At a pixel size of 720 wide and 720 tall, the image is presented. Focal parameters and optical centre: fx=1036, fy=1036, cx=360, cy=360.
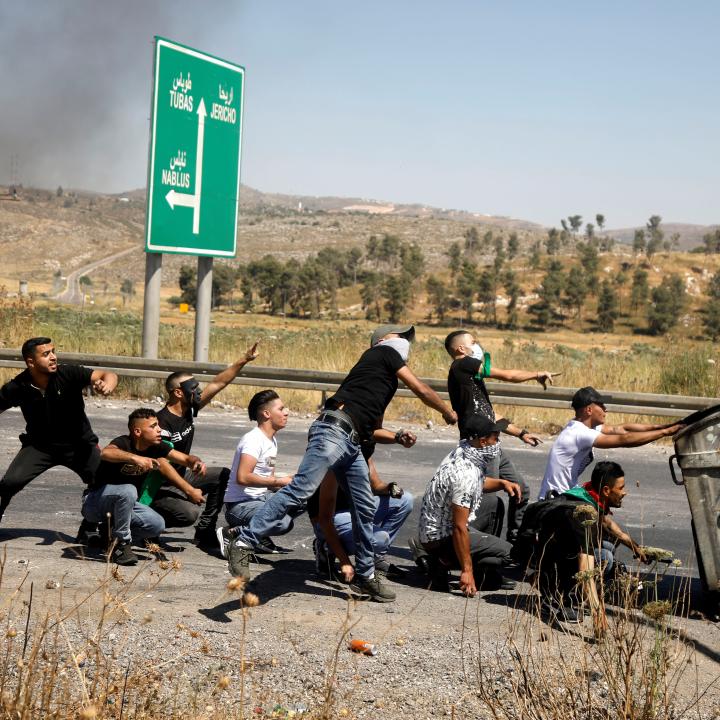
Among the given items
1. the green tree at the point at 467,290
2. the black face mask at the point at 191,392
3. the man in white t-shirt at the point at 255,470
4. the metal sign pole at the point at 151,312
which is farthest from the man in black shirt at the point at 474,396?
the green tree at the point at 467,290

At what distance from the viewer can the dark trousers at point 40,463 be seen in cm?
729

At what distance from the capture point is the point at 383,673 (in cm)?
522

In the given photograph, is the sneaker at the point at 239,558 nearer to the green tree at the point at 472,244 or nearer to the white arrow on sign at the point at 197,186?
the white arrow on sign at the point at 197,186

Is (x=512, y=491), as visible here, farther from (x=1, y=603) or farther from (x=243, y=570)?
(x=1, y=603)

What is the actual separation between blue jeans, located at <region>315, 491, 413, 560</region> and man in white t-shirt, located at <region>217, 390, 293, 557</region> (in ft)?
1.60

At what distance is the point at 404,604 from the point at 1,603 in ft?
7.96

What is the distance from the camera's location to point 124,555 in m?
6.82

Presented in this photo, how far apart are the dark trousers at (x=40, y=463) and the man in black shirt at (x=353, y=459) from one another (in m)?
1.75

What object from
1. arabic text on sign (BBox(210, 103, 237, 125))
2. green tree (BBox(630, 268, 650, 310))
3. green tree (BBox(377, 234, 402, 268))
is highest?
green tree (BBox(377, 234, 402, 268))

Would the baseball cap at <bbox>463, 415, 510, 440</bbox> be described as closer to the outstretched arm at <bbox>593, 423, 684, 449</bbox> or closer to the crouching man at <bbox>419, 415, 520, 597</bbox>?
the crouching man at <bbox>419, 415, 520, 597</bbox>

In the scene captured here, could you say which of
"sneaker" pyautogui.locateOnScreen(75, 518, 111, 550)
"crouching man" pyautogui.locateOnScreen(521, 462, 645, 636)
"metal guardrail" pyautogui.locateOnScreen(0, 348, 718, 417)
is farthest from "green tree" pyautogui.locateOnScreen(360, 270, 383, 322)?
"crouching man" pyautogui.locateOnScreen(521, 462, 645, 636)

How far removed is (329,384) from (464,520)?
7658mm

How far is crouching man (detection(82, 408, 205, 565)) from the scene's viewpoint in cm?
690

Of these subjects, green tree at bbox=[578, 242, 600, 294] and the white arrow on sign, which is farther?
green tree at bbox=[578, 242, 600, 294]
